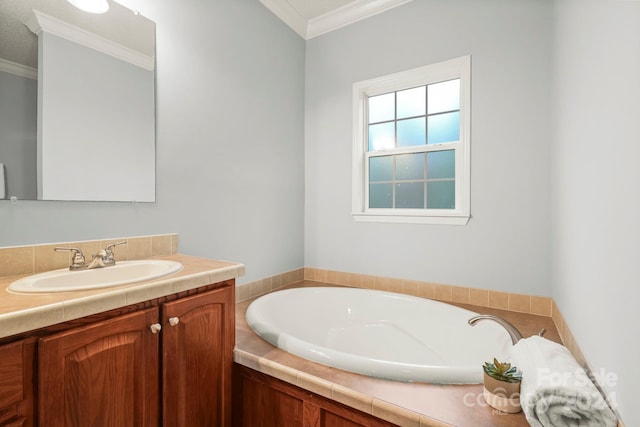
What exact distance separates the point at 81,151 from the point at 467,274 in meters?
2.36

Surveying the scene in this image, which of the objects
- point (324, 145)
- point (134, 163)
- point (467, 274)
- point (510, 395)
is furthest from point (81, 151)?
point (467, 274)

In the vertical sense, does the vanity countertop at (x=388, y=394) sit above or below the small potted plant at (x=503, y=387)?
below

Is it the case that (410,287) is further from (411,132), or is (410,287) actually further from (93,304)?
(93,304)

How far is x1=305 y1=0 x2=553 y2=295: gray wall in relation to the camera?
1911mm

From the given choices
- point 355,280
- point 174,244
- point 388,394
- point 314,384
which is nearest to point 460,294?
point 355,280

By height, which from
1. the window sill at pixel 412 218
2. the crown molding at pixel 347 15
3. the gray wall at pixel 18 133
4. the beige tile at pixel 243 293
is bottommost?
the beige tile at pixel 243 293

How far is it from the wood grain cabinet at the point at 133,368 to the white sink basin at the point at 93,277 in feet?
0.42

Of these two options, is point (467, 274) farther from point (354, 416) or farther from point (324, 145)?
point (324, 145)

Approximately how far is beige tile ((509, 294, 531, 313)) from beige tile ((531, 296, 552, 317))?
0.07 ft

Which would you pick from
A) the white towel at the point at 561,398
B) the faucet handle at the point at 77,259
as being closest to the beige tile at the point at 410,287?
the white towel at the point at 561,398

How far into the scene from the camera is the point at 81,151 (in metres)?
1.39

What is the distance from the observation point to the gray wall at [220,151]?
1.51 metres

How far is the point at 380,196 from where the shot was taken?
257 centimetres

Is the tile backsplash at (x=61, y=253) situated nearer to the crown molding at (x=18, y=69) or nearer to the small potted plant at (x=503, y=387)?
the crown molding at (x=18, y=69)
